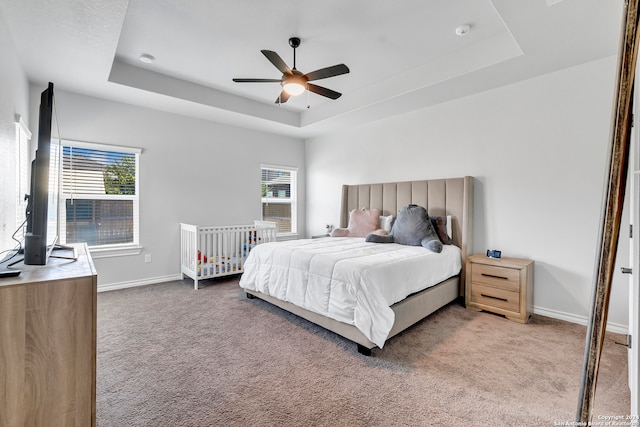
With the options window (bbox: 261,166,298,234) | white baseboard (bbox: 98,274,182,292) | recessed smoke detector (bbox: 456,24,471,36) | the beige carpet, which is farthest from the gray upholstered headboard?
white baseboard (bbox: 98,274,182,292)

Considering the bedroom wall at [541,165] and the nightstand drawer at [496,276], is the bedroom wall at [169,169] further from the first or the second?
the nightstand drawer at [496,276]

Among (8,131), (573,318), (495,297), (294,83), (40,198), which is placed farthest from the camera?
(495,297)

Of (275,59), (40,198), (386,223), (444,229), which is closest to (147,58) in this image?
(275,59)

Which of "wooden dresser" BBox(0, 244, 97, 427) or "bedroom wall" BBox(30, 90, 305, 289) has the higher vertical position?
"bedroom wall" BBox(30, 90, 305, 289)

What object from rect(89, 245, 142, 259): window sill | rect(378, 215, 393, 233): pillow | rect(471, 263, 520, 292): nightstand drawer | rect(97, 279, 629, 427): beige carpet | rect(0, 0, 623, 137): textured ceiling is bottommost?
rect(97, 279, 629, 427): beige carpet

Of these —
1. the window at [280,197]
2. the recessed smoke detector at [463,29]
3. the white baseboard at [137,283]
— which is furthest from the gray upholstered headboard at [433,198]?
the white baseboard at [137,283]

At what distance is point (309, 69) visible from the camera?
3398mm

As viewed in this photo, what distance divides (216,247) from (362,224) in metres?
2.11

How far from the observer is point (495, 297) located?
295cm

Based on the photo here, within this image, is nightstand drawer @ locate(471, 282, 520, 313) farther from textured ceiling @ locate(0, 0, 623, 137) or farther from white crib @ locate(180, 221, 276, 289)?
white crib @ locate(180, 221, 276, 289)

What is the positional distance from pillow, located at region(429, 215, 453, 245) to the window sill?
3.93 metres

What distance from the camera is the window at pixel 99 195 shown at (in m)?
3.55

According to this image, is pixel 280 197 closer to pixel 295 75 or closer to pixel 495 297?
pixel 295 75

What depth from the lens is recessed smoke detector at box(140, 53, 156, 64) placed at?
3.07 meters
